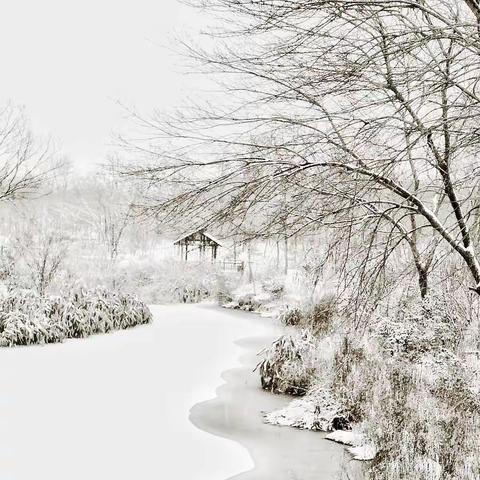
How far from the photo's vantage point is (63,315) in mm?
11023

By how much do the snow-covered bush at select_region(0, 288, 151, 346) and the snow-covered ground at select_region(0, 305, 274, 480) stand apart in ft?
1.32

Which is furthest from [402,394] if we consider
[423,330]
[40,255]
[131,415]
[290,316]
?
[40,255]

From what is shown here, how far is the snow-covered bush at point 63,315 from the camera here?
9.87 m

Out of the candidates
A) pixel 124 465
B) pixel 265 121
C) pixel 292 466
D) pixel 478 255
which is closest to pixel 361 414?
pixel 292 466

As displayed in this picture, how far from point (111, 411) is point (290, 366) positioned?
9.77ft

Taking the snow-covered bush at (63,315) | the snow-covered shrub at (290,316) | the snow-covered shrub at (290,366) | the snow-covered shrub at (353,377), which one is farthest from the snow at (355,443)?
the snow-covered shrub at (290,316)

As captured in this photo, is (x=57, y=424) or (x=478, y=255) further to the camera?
A: (x=57, y=424)

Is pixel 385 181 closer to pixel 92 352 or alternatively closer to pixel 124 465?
pixel 124 465

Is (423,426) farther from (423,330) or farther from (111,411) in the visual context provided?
(111,411)

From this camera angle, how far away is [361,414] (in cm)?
618

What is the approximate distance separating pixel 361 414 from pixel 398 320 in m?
3.12

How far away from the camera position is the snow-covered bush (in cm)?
987

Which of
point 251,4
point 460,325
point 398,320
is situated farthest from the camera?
point 398,320

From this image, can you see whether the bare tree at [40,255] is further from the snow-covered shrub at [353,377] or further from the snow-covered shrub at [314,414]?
the snow-covered shrub at [314,414]
